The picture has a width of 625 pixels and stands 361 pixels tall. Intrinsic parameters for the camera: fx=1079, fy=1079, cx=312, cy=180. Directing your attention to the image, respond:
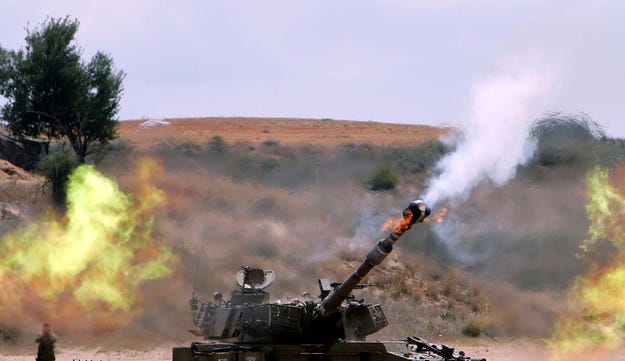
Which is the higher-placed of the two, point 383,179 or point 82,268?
point 383,179

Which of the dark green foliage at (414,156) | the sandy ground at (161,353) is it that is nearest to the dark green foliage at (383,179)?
the dark green foliage at (414,156)

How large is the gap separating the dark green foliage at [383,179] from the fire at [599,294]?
1000cm

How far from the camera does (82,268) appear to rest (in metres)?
34.2

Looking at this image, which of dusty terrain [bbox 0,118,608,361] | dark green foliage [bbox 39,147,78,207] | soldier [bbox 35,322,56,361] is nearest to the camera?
soldier [bbox 35,322,56,361]

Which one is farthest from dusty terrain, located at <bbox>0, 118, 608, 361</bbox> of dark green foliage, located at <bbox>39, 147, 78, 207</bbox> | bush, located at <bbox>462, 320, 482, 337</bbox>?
dark green foliage, located at <bbox>39, 147, 78, 207</bbox>

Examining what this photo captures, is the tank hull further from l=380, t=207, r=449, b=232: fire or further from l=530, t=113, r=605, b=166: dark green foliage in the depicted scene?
l=530, t=113, r=605, b=166: dark green foliage

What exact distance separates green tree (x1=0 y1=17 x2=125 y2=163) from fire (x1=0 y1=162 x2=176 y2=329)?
1649 centimetres

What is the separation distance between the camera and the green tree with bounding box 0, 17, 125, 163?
169 ft

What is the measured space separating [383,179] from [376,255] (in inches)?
809

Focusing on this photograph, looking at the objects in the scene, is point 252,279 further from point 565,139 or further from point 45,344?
Answer: point 565,139

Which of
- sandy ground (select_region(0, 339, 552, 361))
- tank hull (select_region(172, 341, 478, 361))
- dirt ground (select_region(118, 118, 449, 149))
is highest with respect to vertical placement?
dirt ground (select_region(118, 118, 449, 149))

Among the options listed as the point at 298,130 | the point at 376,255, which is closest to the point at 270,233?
the point at 376,255

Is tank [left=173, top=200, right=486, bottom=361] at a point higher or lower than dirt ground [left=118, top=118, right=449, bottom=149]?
lower

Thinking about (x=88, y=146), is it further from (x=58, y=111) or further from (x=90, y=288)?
(x=90, y=288)
